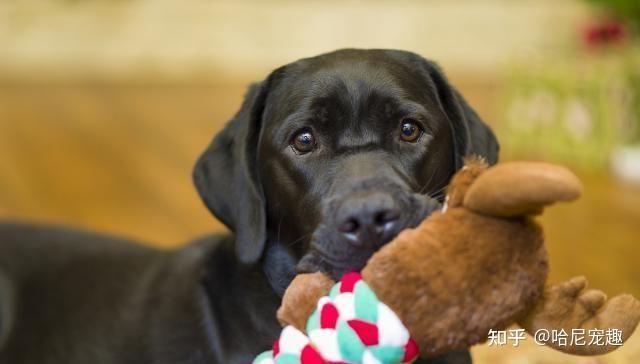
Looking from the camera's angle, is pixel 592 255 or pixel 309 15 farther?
pixel 309 15

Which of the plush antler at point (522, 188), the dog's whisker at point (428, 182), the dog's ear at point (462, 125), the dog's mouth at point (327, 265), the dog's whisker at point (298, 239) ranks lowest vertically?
the dog's whisker at point (298, 239)

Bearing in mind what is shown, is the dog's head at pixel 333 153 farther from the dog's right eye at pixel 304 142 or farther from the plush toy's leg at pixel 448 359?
the plush toy's leg at pixel 448 359

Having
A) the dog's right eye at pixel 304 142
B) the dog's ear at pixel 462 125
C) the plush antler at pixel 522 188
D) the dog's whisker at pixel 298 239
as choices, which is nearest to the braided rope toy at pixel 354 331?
the plush antler at pixel 522 188

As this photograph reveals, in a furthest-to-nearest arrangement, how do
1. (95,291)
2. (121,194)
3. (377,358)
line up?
1. (121,194)
2. (95,291)
3. (377,358)

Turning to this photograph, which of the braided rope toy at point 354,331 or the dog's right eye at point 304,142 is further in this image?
the dog's right eye at point 304,142

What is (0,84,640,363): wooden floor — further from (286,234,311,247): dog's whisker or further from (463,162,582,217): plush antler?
(463,162,582,217): plush antler

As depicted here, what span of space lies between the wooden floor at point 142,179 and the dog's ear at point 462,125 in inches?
34.2

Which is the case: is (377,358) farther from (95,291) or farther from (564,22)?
(564,22)

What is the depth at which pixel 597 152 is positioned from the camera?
575cm

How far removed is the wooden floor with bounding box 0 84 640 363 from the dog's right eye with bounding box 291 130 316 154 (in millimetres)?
1199

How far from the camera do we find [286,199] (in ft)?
6.88

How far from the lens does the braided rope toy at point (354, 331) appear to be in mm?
1528

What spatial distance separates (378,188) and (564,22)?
1001 cm

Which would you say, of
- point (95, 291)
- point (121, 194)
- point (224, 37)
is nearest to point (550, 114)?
point (121, 194)
